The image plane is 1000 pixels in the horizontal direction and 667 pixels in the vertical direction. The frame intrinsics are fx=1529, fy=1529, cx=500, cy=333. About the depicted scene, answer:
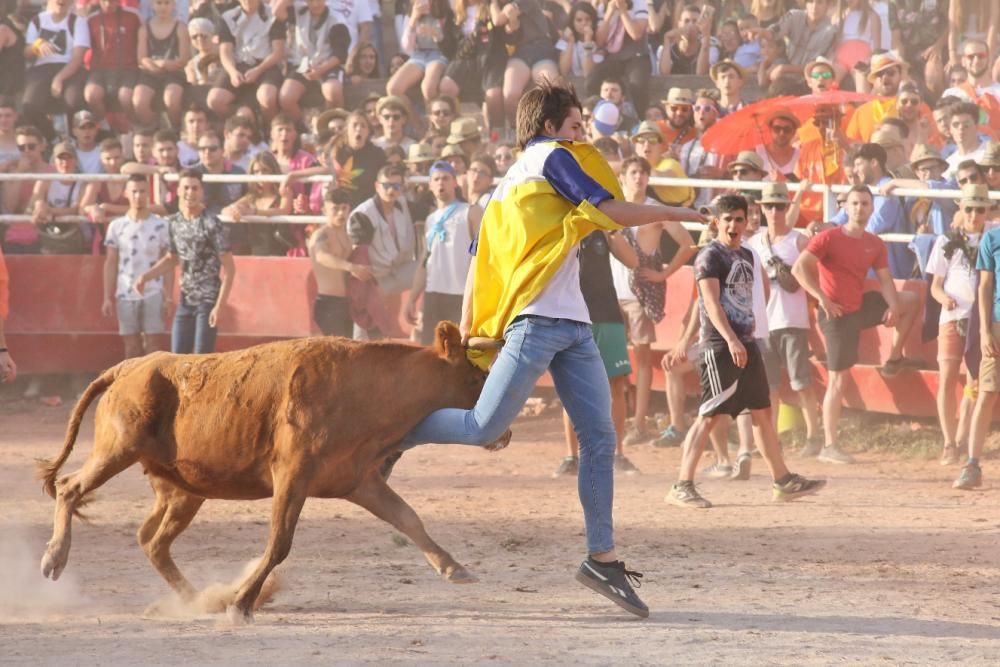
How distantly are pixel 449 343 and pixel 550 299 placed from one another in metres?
0.56

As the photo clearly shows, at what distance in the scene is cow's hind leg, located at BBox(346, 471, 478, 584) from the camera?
624cm

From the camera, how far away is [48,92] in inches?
629

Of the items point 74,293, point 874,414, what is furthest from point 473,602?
point 74,293

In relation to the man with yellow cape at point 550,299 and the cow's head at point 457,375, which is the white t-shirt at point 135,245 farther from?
the man with yellow cape at point 550,299

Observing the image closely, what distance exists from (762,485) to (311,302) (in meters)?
5.51

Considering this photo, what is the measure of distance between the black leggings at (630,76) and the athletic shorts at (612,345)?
4551 millimetres

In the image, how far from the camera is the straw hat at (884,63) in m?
12.5

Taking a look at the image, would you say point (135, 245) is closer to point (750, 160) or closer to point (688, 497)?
point (750, 160)

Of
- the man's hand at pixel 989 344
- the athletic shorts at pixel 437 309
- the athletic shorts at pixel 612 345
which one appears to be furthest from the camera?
the athletic shorts at pixel 437 309

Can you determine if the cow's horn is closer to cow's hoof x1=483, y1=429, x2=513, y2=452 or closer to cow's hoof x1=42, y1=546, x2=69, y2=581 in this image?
cow's hoof x1=483, y1=429, x2=513, y2=452

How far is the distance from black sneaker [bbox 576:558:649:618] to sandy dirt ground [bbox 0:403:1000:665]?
7 centimetres

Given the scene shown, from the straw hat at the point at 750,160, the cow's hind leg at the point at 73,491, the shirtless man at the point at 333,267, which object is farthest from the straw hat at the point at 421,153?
the cow's hind leg at the point at 73,491

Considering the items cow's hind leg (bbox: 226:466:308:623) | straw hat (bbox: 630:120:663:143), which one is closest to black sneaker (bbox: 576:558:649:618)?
cow's hind leg (bbox: 226:466:308:623)

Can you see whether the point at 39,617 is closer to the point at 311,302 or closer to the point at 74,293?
the point at 311,302
